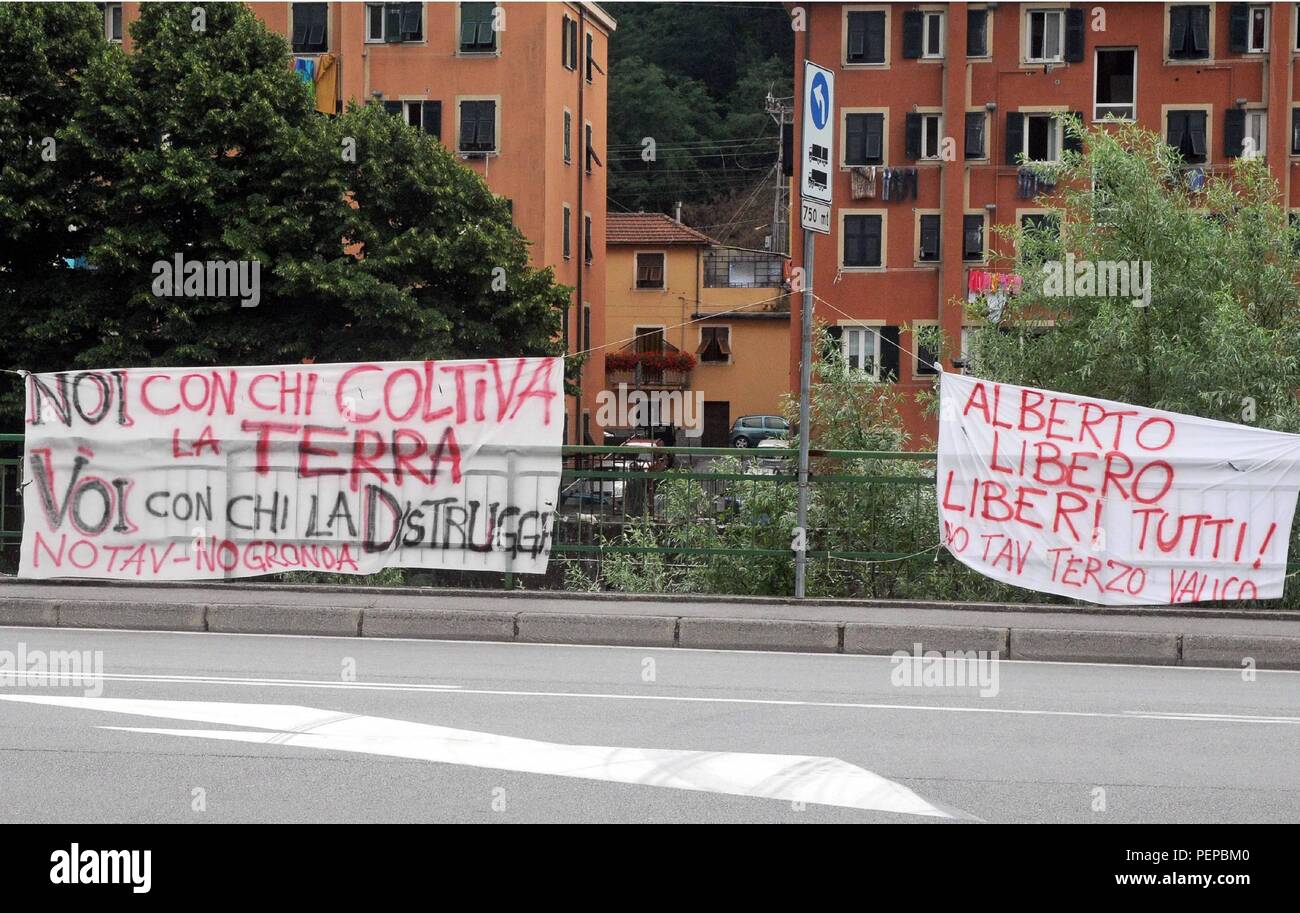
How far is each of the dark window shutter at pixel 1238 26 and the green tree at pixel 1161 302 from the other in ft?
99.4

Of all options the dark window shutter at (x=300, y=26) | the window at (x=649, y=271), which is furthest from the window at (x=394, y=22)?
the window at (x=649, y=271)

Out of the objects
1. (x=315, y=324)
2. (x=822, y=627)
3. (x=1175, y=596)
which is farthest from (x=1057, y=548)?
(x=315, y=324)

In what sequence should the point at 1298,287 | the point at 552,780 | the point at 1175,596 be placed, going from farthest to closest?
the point at 1298,287 < the point at 1175,596 < the point at 552,780

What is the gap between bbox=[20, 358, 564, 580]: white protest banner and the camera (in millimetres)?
13555

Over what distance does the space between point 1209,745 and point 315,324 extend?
2525cm

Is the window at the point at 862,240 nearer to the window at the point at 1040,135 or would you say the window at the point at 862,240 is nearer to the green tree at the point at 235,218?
the window at the point at 1040,135

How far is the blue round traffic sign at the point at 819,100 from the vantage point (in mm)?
12984

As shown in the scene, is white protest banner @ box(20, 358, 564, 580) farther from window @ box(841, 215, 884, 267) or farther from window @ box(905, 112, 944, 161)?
window @ box(905, 112, 944, 161)

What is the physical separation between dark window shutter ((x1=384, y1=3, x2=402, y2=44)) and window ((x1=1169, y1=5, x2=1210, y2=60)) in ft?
78.1

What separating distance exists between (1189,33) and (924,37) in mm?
7798

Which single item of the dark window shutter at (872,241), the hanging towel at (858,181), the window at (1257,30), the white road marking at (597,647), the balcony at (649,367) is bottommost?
the white road marking at (597,647)

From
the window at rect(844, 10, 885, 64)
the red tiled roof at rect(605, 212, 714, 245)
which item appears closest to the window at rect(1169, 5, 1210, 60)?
the window at rect(844, 10, 885, 64)

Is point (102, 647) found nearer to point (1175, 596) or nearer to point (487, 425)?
point (487, 425)

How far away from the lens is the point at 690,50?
98562mm
